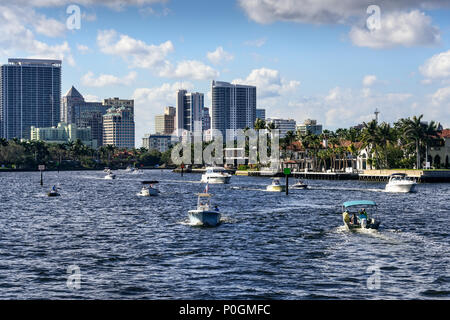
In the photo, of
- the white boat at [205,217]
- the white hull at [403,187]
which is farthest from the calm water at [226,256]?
the white hull at [403,187]

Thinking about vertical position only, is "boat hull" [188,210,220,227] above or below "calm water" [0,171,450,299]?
above

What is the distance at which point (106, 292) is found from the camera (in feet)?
99.0

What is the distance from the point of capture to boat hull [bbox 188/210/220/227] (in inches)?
→ 2276

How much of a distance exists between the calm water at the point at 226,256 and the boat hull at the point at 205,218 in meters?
1.05

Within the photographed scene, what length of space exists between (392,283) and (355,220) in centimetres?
2213

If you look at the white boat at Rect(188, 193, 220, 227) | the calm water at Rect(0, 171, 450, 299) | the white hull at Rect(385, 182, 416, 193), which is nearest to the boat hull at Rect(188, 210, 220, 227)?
the white boat at Rect(188, 193, 220, 227)

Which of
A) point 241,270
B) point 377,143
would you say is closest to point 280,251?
point 241,270

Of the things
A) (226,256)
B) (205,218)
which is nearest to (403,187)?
(205,218)

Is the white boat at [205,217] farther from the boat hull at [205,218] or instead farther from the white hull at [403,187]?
the white hull at [403,187]

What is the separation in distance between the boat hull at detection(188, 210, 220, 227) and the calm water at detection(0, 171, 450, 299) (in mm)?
1051

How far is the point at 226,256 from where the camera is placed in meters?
41.3

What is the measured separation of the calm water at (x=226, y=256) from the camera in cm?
3050

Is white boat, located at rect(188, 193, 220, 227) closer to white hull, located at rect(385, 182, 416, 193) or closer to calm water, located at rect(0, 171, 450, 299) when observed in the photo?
calm water, located at rect(0, 171, 450, 299)

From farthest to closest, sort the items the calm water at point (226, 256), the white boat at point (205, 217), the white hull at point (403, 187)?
the white hull at point (403, 187), the white boat at point (205, 217), the calm water at point (226, 256)
